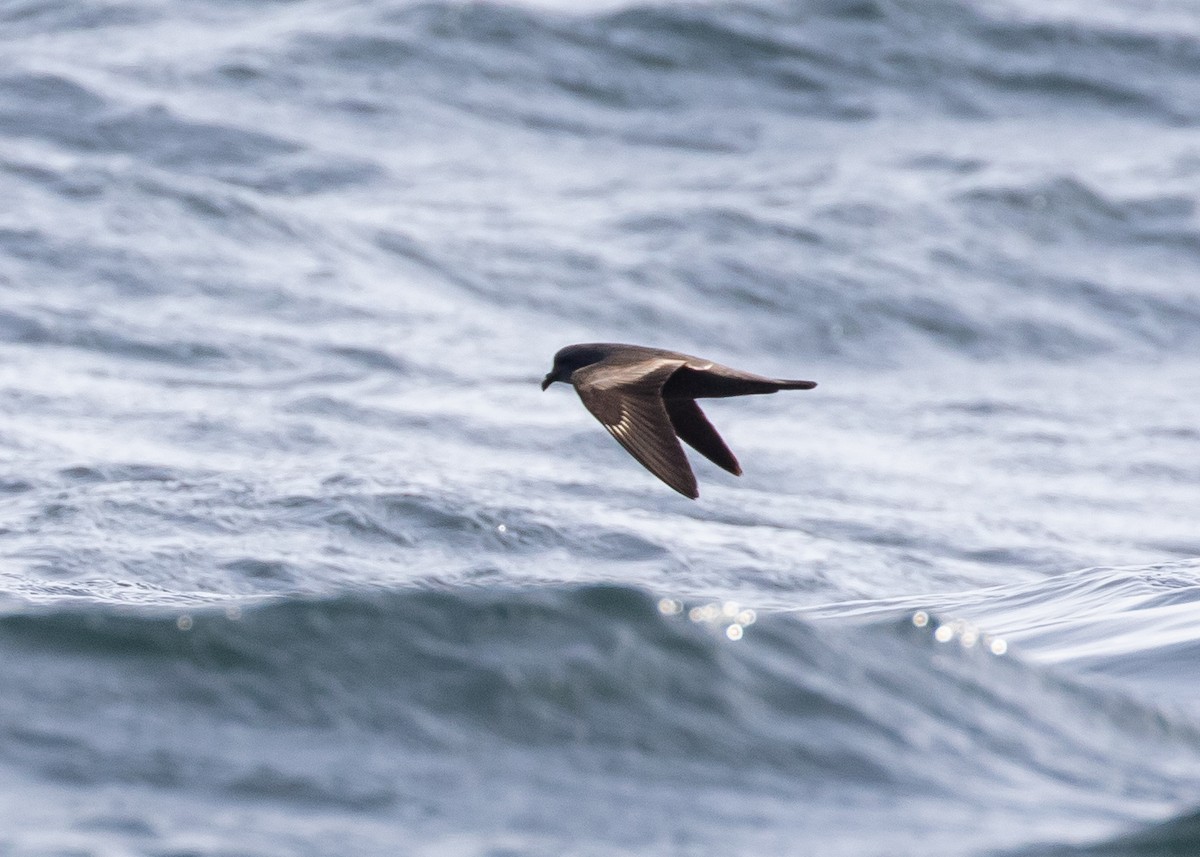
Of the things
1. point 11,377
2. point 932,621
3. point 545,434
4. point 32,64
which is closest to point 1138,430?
point 545,434

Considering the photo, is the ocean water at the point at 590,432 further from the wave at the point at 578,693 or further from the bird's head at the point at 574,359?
the bird's head at the point at 574,359

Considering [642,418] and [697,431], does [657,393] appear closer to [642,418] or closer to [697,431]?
[642,418]

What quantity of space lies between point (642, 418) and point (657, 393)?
10 cm

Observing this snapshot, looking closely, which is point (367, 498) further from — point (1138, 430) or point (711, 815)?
point (1138, 430)

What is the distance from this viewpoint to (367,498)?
25.4 feet

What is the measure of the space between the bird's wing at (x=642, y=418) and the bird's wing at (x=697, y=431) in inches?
23.0

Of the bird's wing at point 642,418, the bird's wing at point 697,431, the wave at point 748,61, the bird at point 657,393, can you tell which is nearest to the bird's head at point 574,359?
the bird at point 657,393

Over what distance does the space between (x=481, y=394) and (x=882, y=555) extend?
264 cm

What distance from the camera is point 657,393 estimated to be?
5184 mm

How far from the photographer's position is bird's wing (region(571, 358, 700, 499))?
502cm

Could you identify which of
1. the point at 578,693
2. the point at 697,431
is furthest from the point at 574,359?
the point at 578,693

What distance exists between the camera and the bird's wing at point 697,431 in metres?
5.85

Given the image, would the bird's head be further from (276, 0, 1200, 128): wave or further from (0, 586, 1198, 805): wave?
(276, 0, 1200, 128): wave

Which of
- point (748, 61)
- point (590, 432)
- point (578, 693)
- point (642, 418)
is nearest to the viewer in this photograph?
point (578, 693)
